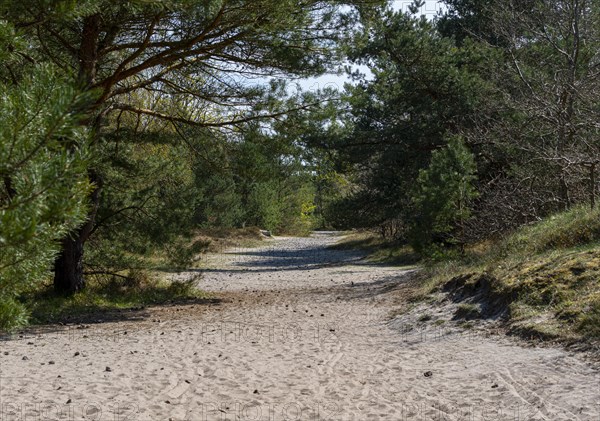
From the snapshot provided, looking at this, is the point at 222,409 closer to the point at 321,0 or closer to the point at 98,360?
the point at 98,360

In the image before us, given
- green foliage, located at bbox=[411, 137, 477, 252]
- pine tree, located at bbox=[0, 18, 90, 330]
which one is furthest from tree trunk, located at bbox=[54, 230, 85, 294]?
pine tree, located at bbox=[0, 18, 90, 330]

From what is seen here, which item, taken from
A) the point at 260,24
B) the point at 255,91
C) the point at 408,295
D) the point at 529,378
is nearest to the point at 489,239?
the point at 408,295

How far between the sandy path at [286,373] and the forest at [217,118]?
1.06 metres

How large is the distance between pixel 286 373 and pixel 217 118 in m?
7.93

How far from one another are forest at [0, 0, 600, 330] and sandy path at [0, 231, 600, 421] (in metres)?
1.06

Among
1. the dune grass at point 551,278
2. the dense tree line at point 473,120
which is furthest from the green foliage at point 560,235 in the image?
the dense tree line at point 473,120

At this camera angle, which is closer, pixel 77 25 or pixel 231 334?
pixel 231 334

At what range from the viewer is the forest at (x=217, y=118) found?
3.64 meters

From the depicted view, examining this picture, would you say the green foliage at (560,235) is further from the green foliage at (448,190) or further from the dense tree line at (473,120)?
the green foliage at (448,190)

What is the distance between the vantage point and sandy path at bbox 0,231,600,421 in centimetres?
512

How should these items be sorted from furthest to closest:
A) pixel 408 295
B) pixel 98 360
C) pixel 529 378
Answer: pixel 408 295 < pixel 98 360 < pixel 529 378

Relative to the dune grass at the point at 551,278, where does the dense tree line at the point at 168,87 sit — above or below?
above

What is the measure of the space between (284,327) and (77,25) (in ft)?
20.6

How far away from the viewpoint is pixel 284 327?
31.6 feet
